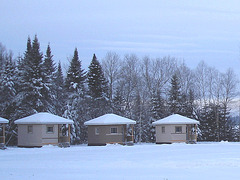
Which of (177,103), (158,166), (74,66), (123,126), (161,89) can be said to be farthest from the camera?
(161,89)

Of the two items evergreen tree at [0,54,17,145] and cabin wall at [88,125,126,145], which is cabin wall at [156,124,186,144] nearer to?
cabin wall at [88,125,126,145]

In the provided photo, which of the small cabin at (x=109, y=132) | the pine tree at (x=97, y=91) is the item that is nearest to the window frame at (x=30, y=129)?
the small cabin at (x=109, y=132)

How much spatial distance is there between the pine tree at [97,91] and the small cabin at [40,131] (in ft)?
36.8

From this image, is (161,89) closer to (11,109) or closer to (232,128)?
(232,128)

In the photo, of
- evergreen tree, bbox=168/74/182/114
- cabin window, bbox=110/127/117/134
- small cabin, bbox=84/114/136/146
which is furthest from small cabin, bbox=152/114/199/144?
evergreen tree, bbox=168/74/182/114

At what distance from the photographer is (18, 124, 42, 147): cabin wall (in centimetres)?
3756

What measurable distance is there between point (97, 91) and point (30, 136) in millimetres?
14747

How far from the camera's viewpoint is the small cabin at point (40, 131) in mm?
37406

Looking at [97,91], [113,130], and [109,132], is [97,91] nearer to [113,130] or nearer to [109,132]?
[113,130]

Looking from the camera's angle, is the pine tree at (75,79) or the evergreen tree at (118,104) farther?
the evergreen tree at (118,104)

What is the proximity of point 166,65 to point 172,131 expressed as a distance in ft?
63.5

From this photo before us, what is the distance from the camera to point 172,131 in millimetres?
43656

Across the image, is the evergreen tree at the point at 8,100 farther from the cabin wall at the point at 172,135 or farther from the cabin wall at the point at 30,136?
the cabin wall at the point at 172,135

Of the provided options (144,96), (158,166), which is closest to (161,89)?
(144,96)
